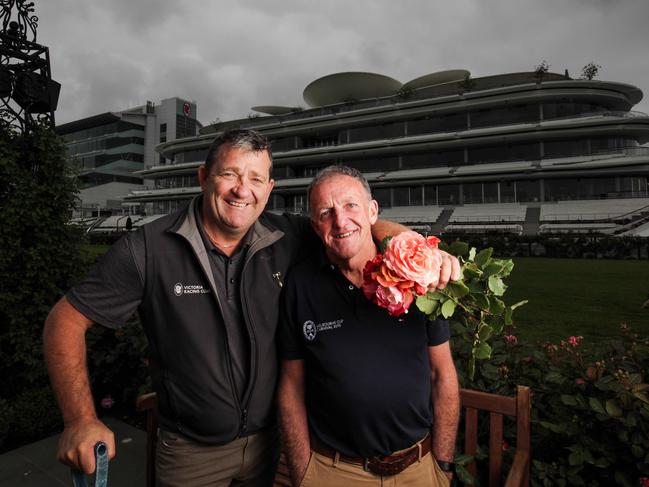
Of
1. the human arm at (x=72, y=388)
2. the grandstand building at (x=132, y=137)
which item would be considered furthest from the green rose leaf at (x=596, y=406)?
the grandstand building at (x=132, y=137)

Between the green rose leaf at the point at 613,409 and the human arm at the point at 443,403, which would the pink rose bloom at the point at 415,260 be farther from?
the green rose leaf at the point at 613,409

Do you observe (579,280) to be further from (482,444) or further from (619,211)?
(619,211)

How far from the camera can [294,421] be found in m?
2.06

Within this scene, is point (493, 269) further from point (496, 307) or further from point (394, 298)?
point (394, 298)

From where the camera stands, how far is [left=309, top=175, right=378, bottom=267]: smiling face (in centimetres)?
201

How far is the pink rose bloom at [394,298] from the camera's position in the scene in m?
1.56

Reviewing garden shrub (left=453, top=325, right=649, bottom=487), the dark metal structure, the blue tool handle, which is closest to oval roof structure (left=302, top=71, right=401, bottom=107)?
the dark metal structure

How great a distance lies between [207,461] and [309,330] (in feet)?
2.95

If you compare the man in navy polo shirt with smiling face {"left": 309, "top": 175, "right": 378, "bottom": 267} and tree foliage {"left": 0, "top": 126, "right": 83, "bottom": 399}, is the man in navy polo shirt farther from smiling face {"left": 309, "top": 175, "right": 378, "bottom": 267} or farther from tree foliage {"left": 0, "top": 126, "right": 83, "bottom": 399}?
tree foliage {"left": 0, "top": 126, "right": 83, "bottom": 399}

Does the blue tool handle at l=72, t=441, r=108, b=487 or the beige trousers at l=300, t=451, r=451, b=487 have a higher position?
the blue tool handle at l=72, t=441, r=108, b=487

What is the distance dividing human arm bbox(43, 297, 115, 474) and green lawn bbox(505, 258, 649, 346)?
231 inches

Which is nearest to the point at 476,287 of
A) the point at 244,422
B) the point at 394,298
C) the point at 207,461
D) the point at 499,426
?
the point at 394,298

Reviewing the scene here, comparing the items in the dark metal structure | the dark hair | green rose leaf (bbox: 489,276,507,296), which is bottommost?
green rose leaf (bbox: 489,276,507,296)

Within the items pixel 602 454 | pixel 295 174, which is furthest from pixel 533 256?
pixel 295 174
